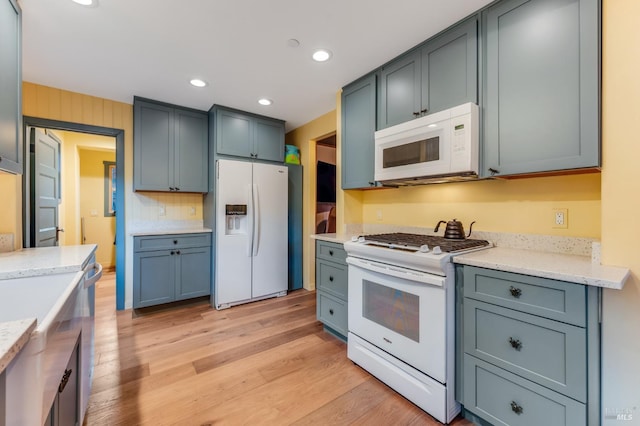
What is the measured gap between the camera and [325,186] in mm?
4398

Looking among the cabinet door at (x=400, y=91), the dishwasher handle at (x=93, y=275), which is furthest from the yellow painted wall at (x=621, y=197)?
the dishwasher handle at (x=93, y=275)

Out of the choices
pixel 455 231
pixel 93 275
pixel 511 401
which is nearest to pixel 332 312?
pixel 455 231

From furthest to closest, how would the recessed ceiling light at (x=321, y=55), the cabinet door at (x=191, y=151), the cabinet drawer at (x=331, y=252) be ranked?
the cabinet door at (x=191, y=151) < the cabinet drawer at (x=331, y=252) < the recessed ceiling light at (x=321, y=55)

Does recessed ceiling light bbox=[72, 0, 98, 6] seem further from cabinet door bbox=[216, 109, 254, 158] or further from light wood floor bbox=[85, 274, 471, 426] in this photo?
light wood floor bbox=[85, 274, 471, 426]

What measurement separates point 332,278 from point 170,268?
1.95 metres

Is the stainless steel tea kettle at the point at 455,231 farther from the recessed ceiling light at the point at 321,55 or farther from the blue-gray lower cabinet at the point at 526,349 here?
the recessed ceiling light at the point at 321,55

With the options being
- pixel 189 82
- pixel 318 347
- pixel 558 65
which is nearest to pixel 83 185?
pixel 189 82

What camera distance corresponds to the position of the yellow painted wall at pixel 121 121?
2.81 m

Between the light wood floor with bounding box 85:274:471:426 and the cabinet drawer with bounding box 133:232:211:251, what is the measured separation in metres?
0.77

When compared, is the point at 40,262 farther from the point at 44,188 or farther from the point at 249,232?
the point at 44,188

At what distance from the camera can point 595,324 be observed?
1147 mm

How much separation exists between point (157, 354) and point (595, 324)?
2.80m

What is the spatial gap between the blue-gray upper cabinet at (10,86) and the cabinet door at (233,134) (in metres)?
1.74

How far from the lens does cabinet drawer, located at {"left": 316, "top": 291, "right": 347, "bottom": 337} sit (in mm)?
2422
